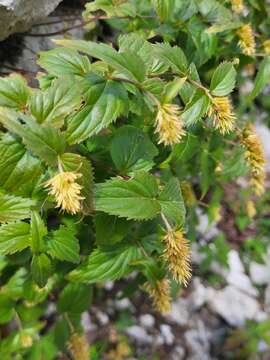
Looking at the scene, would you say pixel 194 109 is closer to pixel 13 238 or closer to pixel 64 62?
pixel 64 62

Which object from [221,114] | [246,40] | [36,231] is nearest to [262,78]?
[246,40]

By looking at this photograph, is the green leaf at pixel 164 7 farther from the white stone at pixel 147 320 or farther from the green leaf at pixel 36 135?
the white stone at pixel 147 320

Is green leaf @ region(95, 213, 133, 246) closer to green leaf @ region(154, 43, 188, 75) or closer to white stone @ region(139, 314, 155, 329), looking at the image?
green leaf @ region(154, 43, 188, 75)

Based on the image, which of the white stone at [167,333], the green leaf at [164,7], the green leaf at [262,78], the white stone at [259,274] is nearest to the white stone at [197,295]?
the white stone at [167,333]

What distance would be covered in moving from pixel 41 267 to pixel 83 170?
32cm

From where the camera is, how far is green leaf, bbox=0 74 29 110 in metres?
1.29

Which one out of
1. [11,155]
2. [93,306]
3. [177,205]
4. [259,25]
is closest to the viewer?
[11,155]

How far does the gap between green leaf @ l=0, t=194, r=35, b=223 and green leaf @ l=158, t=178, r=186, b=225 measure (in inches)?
13.7

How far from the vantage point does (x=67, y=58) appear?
1.34 meters

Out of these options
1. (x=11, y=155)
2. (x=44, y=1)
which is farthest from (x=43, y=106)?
(x=44, y=1)

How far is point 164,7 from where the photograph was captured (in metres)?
1.64

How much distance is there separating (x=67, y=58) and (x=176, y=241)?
0.55 m

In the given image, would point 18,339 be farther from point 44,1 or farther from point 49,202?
point 44,1

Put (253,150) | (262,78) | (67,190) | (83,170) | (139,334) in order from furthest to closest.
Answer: (139,334), (262,78), (253,150), (83,170), (67,190)
